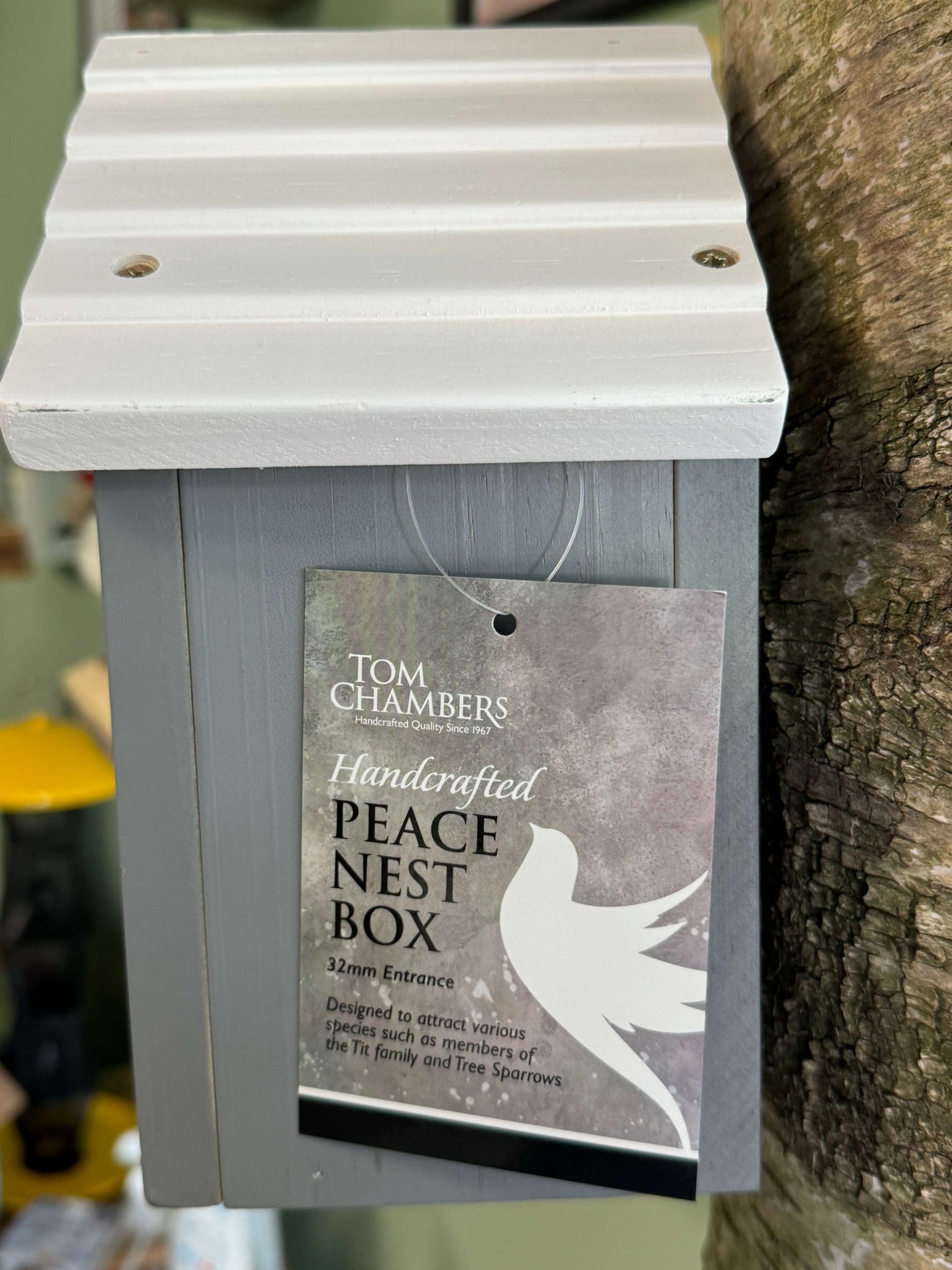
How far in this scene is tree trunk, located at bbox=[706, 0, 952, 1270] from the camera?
1.07 ft

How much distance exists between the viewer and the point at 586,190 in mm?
360

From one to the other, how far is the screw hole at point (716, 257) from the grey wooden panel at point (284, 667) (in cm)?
7

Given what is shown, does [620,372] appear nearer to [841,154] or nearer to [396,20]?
[841,154]

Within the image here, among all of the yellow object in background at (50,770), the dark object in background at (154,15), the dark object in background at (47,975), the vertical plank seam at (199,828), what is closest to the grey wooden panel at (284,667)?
the vertical plank seam at (199,828)

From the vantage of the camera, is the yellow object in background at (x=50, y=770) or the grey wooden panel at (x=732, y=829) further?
the yellow object in background at (x=50, y=770)

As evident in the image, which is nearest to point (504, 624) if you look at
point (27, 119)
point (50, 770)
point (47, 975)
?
point (50, 770)

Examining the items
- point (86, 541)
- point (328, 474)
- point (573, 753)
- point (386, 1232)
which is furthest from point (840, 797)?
point (86, 541)

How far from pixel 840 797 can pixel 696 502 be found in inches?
4.8

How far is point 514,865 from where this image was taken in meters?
0.36

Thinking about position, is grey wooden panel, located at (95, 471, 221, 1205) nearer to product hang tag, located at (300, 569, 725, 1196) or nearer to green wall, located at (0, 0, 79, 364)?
product hang tag, located at (300, 569, 725, 1196)

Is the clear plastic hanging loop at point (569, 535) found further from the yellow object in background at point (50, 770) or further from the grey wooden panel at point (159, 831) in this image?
the yellow object in background at point (50, 770)

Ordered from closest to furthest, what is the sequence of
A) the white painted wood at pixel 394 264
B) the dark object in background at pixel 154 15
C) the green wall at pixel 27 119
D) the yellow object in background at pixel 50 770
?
the white painted wood at pixel 394 264, the yellow object in background at pixel 50 770, the dark object in background at pixel 154 15, the green wall at pixel 27 119

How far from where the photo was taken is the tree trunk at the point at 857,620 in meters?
0.33

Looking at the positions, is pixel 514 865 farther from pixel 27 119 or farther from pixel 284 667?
pixel 27 119
